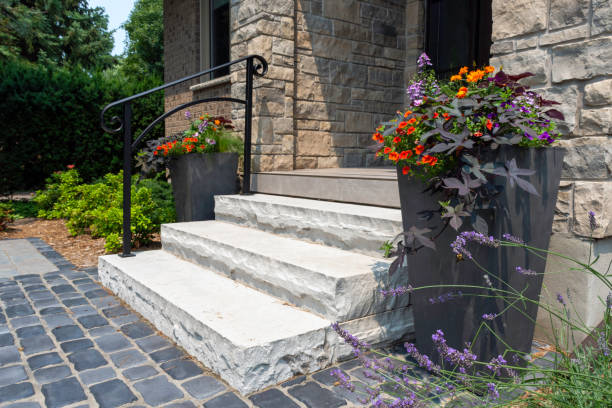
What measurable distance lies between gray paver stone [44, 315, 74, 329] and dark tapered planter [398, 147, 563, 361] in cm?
193

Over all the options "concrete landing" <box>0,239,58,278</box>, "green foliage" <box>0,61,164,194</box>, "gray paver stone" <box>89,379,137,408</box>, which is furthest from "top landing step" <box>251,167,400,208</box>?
"green foliage" <box>0,61,164,194</box>

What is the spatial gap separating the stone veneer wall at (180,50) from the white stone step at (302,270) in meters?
3.61

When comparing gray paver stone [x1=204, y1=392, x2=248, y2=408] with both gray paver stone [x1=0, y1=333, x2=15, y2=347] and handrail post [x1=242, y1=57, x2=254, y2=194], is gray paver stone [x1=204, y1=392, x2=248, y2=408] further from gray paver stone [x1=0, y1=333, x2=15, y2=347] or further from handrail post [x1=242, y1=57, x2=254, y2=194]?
handrail post [x1=242, y1=57, x2=254, y2=194]

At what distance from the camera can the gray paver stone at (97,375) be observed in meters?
1.80

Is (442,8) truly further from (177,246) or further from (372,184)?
(177,246)

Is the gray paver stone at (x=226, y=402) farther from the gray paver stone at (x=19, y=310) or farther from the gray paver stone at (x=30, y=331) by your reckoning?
the gray paver stone at (x=19, y=310)

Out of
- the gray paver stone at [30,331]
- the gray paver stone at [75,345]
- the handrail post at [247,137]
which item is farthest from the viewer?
the handrail post at [247,137]

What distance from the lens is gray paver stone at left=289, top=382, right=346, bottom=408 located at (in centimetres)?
161

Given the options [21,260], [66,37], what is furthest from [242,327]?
[66,37]

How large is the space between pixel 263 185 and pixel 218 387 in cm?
234

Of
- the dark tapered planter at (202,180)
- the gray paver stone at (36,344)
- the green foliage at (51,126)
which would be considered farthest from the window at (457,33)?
the green foliage at (51,126)

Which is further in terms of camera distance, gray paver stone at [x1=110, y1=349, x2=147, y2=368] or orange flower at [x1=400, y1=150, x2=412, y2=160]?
gray paver stone at [x1=110, y1=349, x2=147, y2=368]

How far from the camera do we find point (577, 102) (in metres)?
1.97

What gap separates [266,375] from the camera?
5.73 feet
